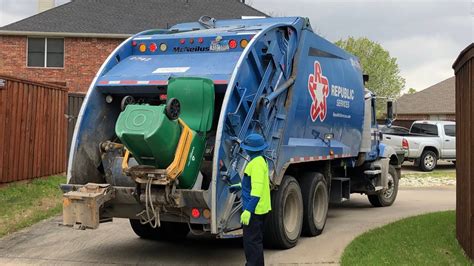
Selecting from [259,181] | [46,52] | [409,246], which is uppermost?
[46,52]

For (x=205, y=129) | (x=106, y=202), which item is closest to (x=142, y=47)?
(x=205, y=129)

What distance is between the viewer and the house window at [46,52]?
24828mm

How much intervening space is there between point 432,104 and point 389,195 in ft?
97.7

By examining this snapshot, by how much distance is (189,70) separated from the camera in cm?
713

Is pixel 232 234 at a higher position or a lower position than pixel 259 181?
lower

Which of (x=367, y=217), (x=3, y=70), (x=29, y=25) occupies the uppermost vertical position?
(x=29, y=25)

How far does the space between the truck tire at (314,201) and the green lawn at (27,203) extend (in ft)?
15.3

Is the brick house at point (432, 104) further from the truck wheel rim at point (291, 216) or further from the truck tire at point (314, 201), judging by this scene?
the truck wheel rim at point (291, 216)

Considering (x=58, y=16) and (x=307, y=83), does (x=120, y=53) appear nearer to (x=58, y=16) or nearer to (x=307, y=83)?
(x=307, y=83)

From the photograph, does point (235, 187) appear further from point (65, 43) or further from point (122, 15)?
point (122, 15)

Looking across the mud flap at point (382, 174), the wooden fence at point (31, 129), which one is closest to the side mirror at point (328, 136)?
the mud flap at point (382, 174)

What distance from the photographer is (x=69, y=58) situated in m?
24.7

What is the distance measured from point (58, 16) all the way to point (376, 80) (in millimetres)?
37705

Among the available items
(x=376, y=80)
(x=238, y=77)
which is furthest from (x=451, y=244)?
(x=376, y=80)
